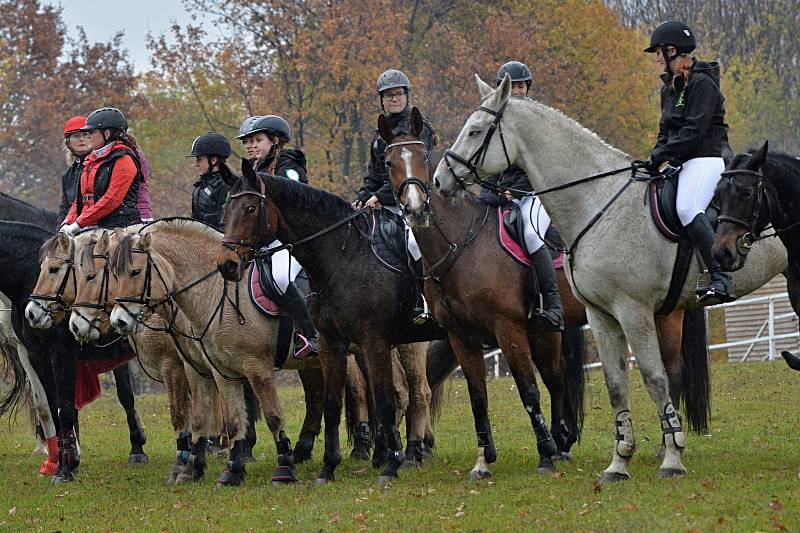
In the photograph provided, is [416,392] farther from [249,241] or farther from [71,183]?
[71,183]

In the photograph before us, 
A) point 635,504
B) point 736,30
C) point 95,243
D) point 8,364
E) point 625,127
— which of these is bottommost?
point 635,504

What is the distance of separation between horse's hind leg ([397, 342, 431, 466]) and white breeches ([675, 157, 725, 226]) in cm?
400

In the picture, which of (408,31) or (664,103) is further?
(408,31)

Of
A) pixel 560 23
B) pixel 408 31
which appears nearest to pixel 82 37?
pixel 408 31

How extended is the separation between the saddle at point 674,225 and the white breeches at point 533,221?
139cm

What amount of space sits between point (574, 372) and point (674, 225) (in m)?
3.25

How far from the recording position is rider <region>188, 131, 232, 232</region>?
12523 mm

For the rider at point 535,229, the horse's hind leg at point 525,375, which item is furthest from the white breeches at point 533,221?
the horse's hind leg at point 525,375

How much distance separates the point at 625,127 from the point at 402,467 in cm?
2815

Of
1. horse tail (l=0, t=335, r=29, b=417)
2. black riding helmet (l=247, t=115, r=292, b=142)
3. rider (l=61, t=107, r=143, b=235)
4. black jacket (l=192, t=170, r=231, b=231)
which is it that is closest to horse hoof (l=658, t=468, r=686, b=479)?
black riding helmet (l=247, t=115, r=292, b=142)

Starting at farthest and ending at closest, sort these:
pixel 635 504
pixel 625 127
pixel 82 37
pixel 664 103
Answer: pixel 82 37
pixel 625 127
pixel 664 103
pixel 635 504

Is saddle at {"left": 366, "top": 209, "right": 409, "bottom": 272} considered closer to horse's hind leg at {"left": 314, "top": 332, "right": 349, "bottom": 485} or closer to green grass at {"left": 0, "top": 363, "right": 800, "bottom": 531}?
horse's hind leg at {"left": 314, "top": 332, "right": 349, "bottom": 485}

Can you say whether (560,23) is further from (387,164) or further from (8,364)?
(387,164)

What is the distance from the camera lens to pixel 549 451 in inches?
409
